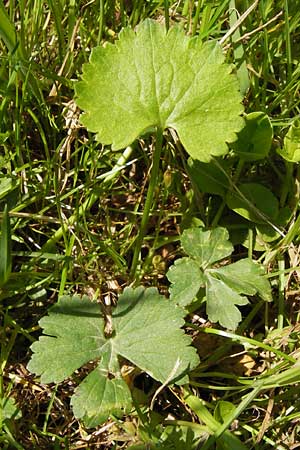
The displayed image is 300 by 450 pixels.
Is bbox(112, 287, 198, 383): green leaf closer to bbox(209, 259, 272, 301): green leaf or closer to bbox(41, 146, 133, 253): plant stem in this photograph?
bbox(209, 259, 272, 301): green leaf

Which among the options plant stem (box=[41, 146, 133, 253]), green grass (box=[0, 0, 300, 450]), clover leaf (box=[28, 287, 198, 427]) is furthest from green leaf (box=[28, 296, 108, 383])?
plant stem (box=[41, 146, 133, 253])

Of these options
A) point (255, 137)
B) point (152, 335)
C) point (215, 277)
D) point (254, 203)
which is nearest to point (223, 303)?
point (215, 277)

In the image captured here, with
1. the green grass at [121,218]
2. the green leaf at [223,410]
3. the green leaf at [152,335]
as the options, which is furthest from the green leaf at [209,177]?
the green leaf at [223,410]

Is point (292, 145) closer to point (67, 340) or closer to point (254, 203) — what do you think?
point (254, 203)

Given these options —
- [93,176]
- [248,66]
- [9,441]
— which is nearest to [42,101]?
[93,176]

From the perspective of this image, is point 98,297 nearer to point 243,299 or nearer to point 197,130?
point 243,299

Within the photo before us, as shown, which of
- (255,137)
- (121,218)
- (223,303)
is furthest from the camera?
(121,218)
